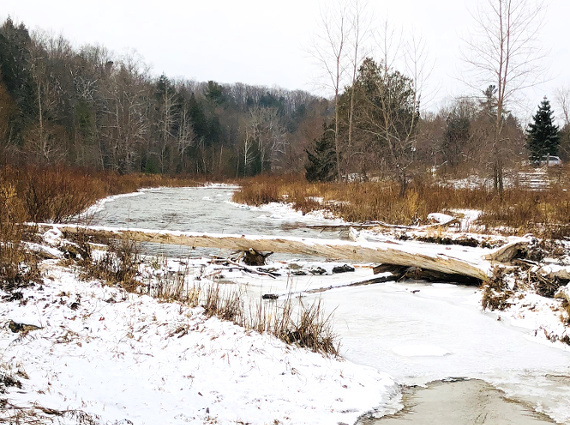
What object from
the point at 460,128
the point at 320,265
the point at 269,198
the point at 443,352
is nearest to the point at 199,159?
the point at 460,128

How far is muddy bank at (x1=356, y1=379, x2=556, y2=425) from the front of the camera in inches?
108

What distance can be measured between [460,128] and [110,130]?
109ft

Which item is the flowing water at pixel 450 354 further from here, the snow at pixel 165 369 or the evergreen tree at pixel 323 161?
the evergreen tree at pixel 323 161

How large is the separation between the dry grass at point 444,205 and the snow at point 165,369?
781cm

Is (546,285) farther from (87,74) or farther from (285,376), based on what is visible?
(87,74)

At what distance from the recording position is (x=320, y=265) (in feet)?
24.2

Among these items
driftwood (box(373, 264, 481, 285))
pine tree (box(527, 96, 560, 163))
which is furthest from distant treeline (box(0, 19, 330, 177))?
driftwood (box(373, 264, 481, 285))

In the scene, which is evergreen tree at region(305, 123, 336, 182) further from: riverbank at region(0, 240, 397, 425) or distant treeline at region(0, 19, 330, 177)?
riverbank at region(0, 240, 397, 425)

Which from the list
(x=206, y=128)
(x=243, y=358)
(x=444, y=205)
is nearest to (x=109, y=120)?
(x=206, y=128)

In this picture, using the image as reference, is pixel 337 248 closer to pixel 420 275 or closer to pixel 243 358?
pixel 420 275

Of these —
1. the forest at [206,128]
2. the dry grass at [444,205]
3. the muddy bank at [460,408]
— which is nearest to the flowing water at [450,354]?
the muddy bank at [460,408]

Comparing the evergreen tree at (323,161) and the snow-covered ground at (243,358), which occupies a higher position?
the evergreen tree at (323,161)

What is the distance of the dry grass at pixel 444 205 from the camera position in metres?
10.2

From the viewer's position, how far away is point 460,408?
2.93m
